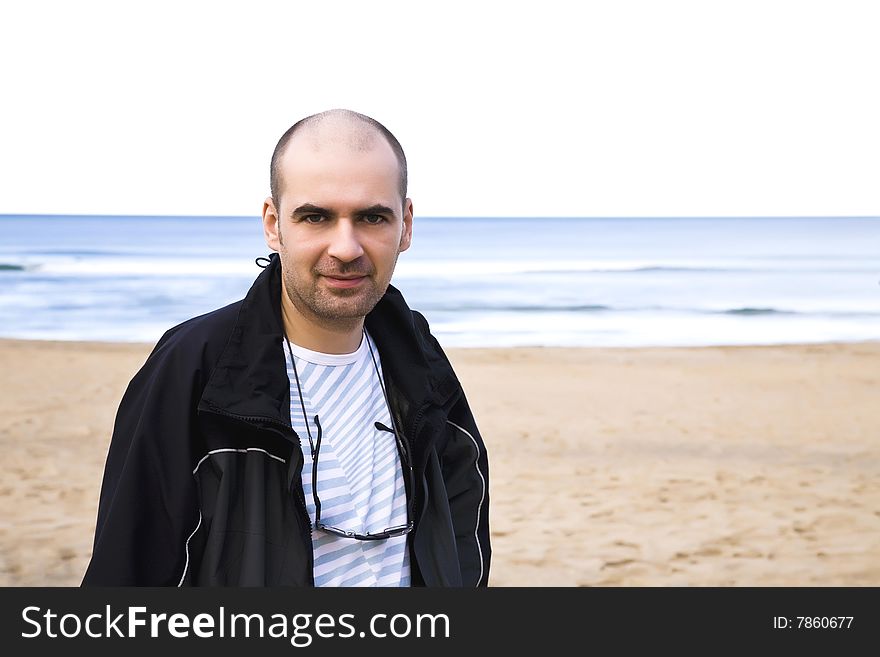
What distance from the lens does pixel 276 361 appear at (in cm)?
239

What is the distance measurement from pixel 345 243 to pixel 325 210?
99mm

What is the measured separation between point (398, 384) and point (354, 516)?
→ 41cm

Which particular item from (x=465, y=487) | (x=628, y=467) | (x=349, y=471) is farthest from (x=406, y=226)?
(x=628, y=467)

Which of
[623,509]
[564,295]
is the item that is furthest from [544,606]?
[564,295]

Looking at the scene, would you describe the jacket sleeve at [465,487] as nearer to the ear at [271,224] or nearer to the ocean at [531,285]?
the ear at [271,224]

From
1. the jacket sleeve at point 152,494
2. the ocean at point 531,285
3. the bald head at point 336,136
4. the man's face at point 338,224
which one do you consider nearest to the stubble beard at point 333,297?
the man's face at point 338,224

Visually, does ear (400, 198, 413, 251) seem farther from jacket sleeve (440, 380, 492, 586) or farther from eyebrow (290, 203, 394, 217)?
jacket sleeve (440, 380, 492, 586)

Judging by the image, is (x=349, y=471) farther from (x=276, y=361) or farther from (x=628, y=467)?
(x=628, y=467)

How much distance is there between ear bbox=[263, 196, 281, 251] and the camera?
8.15 ft

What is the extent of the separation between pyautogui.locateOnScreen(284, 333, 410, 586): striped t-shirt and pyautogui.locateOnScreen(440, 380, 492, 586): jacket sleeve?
26 cm

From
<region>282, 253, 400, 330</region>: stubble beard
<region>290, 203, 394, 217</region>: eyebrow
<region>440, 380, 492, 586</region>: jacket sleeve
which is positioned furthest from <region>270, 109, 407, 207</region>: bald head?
<region>440, 380, 492, 586</region>: jacket sleeve

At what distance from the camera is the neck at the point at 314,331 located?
2510 millimetres

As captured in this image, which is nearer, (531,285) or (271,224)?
(271,224)

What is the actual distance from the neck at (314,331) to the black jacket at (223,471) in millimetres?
47
